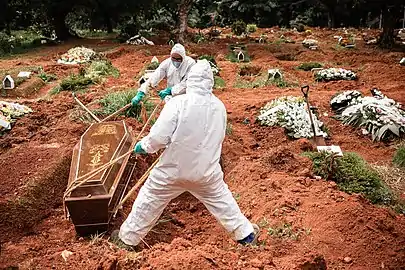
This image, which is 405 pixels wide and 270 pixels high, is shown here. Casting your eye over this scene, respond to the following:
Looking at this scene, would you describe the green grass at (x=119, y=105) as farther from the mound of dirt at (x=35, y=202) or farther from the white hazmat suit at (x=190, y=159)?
the white hazmat suit at (x=190, y=159)

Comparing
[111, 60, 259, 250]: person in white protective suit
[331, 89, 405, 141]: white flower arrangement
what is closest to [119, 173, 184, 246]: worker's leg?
[111, 60, 259, 250]: person in white protective suit

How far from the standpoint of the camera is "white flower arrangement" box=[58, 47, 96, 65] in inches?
596

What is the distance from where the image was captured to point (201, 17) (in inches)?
1079

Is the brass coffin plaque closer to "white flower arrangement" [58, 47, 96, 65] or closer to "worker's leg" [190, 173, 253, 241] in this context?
"worker's leg" [190, 173, 253, 241]

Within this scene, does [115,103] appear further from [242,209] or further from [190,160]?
[190,160]

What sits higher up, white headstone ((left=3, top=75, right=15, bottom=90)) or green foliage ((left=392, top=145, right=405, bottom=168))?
green foliage ((left=392, top=145, right=405, bottom=168))

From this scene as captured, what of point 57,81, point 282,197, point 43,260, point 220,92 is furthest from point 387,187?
point 57,81

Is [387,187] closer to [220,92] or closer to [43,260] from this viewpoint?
[43,260]

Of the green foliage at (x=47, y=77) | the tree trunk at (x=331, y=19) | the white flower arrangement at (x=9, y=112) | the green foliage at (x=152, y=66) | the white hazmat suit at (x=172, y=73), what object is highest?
the white hazmat suit at (x=172, y=73)

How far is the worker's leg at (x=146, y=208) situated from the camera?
4805 millimetres

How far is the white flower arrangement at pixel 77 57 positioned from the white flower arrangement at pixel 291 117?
7.69 m

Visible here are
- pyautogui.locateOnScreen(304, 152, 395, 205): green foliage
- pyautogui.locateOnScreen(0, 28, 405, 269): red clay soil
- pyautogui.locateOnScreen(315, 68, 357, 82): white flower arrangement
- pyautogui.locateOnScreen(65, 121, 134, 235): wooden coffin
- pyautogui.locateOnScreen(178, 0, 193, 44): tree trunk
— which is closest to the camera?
pyautogui.locateOnScreen(0, 28, 405, 269): red clay soil

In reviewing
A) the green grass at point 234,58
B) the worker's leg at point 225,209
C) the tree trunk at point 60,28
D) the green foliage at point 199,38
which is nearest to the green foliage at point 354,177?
the worker's leg at point 225,209

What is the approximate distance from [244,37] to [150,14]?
4.26m
